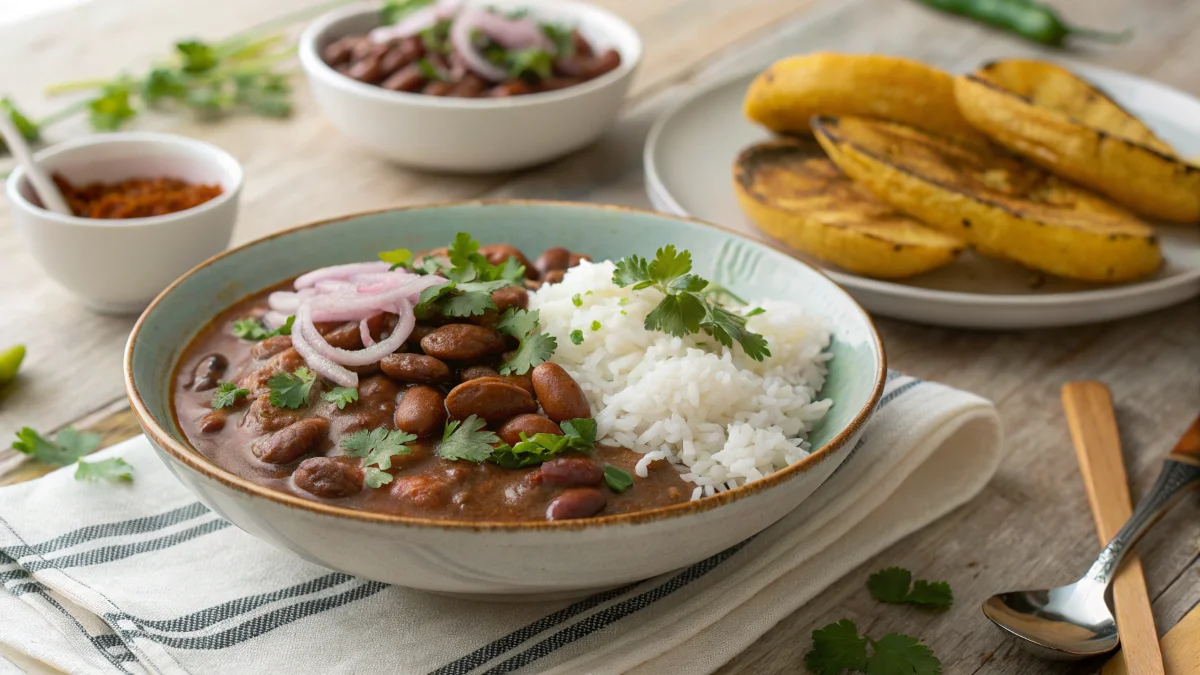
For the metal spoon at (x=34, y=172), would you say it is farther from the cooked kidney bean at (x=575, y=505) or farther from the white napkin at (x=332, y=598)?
the cooked kidney bean at (x=575, y=505)

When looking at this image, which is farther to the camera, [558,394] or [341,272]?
[341,272]

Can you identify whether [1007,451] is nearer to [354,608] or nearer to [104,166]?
[354,608]

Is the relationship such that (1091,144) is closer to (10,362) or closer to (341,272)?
(341,272)

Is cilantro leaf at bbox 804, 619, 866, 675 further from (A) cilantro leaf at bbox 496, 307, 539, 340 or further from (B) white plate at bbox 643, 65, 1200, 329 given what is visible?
(B) white plate at bbox 643, 65, 1200, 329

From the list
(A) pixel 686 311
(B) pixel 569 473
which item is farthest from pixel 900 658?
(A) pixel 686 311

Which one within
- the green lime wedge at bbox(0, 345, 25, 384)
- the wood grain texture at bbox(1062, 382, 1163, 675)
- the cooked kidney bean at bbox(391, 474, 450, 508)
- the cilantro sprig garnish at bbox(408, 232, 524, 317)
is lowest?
the green lime wedge at bbox(0, 345, 25, 384)

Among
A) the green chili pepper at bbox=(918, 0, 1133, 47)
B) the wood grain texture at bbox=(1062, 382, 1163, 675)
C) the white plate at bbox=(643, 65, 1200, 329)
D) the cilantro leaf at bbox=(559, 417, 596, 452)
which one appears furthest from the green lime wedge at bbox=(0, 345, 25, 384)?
the green chili pepper at bbox=(918, 0, 1133, 47)

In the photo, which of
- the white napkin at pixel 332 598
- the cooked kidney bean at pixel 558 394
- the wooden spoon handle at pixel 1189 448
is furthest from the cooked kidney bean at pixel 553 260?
the wooden spoon handle at pixel 1189 448
